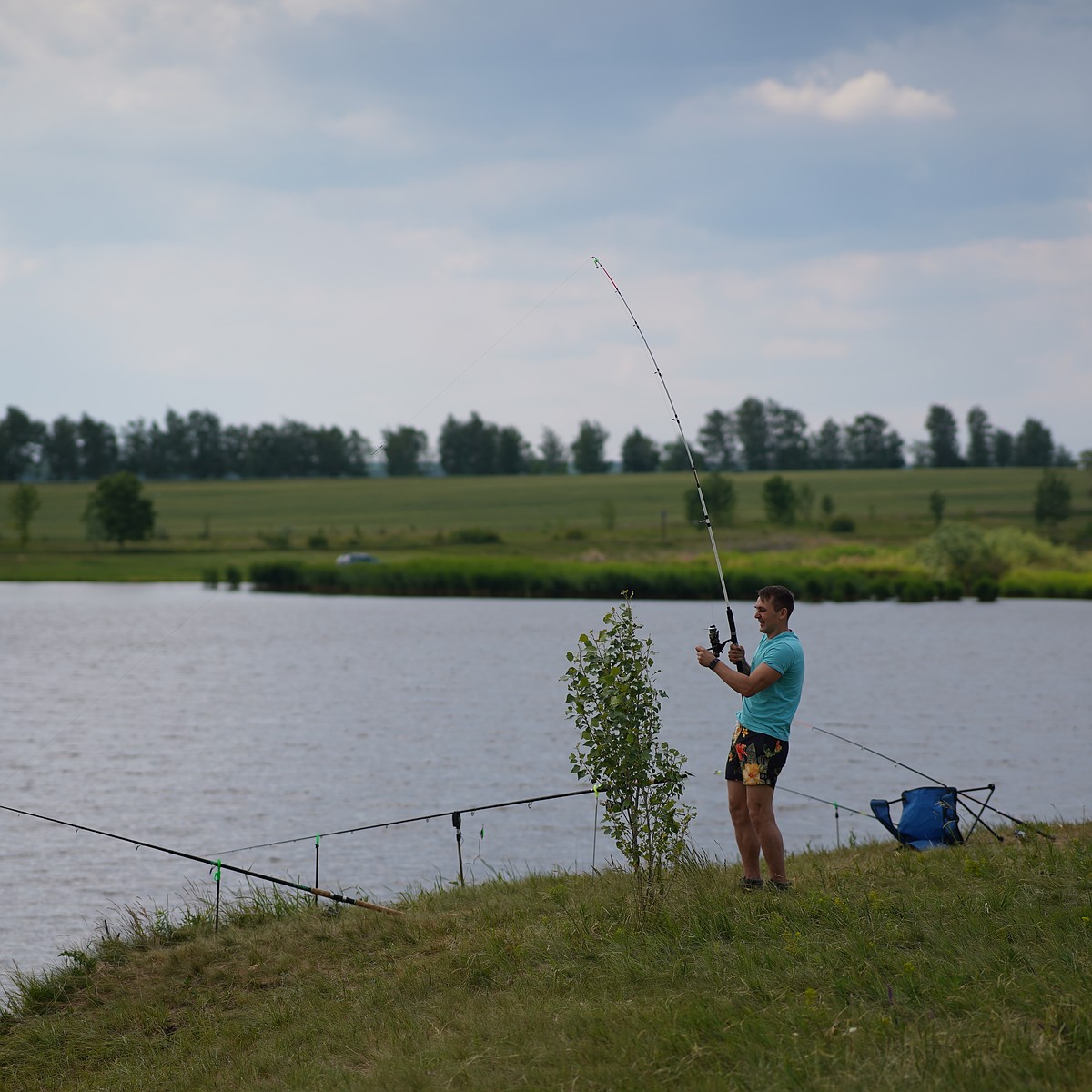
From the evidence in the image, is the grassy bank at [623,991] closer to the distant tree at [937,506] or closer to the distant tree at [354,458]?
the distant tree at [937,506]

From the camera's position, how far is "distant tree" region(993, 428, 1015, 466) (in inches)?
6191

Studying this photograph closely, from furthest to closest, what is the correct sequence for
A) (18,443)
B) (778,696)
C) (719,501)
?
1. (18,443)
2. (719,501)
3. (778,696)

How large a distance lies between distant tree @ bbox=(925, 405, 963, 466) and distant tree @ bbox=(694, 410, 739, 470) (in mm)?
26058

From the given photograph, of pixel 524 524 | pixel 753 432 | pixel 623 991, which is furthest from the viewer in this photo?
pixel 753 432

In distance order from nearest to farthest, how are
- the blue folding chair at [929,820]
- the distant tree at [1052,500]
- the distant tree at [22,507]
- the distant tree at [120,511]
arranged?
1. the blue folding chair at [929,820]
2. the distant tree at [1052,500]
3. the distant tree at [120,511]
4. the distant tree at [22,507]

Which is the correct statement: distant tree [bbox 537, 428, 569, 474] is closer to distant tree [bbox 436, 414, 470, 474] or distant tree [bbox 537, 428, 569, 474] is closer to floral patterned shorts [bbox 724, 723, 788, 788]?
distant tree [bbox 436, 414, 470, 474]

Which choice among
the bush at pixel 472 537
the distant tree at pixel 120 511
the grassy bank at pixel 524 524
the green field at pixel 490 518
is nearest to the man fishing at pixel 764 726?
the grassy bank at pixel 524 524

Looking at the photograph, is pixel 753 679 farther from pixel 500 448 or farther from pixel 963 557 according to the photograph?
pixel 500 448

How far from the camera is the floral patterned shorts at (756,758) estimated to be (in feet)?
23.5

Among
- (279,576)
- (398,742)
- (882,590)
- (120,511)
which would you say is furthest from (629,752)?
(120,511)

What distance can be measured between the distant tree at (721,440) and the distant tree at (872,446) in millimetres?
15504

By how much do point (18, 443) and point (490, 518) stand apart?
6769cm

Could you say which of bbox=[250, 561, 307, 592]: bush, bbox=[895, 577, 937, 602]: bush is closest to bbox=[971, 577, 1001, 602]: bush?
bbox=[895, 577, 937, 602]: bush

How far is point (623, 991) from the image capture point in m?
6.04
